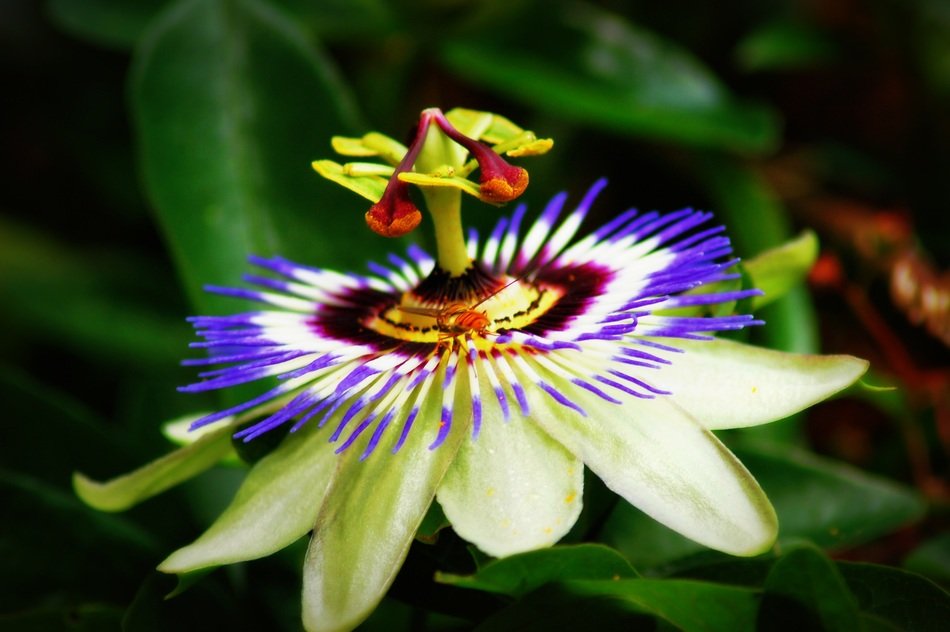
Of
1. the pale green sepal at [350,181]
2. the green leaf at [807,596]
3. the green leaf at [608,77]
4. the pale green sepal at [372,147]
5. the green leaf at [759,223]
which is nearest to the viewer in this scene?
the green leaf at [807,596]

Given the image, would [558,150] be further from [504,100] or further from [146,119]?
[146,119]

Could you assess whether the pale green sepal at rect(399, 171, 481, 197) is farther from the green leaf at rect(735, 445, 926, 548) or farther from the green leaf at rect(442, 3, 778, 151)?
the green leaf at rect(442, 3, 778, 151)

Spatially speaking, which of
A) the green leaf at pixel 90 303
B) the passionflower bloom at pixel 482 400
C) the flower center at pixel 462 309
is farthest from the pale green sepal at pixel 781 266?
the green leaf at pixel 90 303

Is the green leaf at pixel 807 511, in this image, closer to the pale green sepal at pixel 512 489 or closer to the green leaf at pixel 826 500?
the green leaf at pixel 826 500

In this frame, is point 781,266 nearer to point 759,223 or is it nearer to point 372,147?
point 372,147

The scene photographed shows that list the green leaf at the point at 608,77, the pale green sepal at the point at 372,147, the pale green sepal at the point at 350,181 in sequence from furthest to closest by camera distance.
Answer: the green leaf at the point at 608,77
the pale green sepal at the point at 372,147
the pale green sepal at the point at 350,181

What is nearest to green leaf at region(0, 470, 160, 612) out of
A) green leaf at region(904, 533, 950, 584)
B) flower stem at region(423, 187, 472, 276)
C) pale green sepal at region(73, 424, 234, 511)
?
pale green sepal at region(73, 424, 234, 511)
